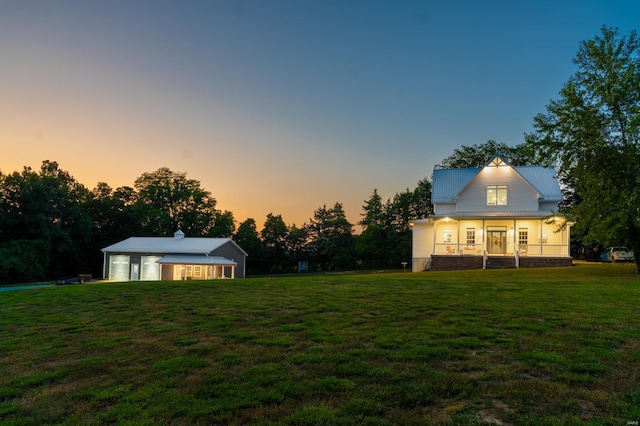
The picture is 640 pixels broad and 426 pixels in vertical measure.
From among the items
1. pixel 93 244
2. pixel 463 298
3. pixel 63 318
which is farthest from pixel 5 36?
pixel 93 244

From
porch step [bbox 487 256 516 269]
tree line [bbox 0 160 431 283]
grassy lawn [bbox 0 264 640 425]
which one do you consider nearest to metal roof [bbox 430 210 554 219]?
porch step [bbox 487 256 516 269]

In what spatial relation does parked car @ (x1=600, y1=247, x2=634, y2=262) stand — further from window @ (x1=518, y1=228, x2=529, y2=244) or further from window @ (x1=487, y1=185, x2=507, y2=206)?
window @ (x1=487, y1=185, x2=507, y2=206)

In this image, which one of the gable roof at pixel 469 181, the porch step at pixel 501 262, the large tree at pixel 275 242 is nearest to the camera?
the porch step at pixel 501 262

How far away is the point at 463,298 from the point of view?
10.2m

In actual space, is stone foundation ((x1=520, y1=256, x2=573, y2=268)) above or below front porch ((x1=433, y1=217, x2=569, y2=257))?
below

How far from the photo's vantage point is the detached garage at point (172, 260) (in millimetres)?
36375

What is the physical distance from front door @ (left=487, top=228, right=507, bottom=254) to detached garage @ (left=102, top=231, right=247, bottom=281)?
21.6 m

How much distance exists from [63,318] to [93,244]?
48.9 metres

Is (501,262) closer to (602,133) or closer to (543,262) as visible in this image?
(543,262)

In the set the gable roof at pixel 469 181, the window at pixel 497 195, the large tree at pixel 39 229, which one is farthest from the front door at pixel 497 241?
the large tree at pixel 39 229

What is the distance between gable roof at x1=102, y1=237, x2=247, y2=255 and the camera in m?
37.5

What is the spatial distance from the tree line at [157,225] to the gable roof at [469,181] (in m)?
15.3

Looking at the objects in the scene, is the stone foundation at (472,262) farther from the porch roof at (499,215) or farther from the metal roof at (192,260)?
the metal roof at (192,260)

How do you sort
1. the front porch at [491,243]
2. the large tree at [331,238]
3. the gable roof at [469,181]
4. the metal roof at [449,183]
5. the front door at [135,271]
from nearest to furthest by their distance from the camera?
1. the front porch at [491,243]
2. the gable roof at [469,181]
3. the metal roof at [449,183]
4. the front door at [135,271]
5. the large tree at [331,238]
